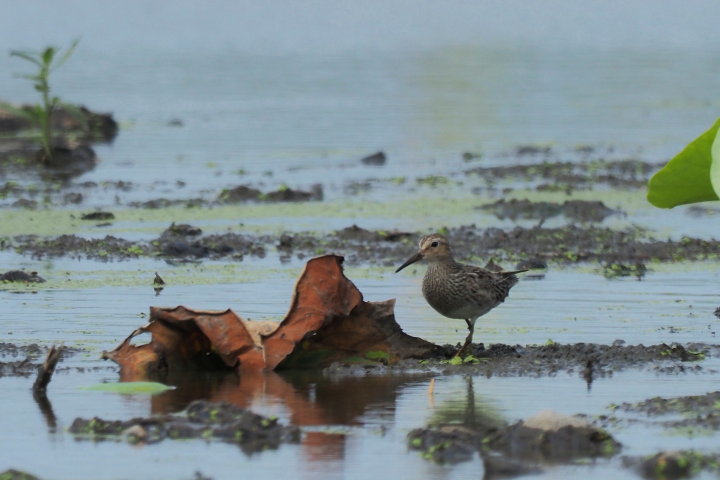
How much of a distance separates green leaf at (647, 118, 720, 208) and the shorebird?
1.71 meters

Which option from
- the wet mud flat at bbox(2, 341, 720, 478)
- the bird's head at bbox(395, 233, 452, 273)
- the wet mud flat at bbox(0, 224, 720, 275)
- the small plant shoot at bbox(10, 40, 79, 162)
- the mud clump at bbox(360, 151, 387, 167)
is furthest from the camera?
Answer: the mud clump at bbox(360, 151, 387, 167)

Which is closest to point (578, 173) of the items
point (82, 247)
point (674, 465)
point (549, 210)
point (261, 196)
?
point (549, 210)

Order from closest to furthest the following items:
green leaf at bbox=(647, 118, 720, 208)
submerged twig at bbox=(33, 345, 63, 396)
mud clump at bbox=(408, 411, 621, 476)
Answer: mud clump at bbox=(408, 411, 621, 476) → green leaf at bbox=(647, 118, 720, 208) → submerged twig at bbox=(33, 345, 63, 396)

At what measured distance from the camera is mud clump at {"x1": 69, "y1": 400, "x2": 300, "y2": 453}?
280 inches

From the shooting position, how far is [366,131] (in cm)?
2444

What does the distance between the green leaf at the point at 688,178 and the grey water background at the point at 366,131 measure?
3.12 ft

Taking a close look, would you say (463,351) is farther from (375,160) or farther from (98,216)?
(375,160)

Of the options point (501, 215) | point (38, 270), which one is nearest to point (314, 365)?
point (38, 270)

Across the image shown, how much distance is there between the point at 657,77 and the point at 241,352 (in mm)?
27649

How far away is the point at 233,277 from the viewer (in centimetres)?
1216

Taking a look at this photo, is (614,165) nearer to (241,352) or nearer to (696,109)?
(696,109)

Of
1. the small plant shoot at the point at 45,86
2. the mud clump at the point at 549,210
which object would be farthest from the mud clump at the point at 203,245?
the small plant shoot at the point at 45,86

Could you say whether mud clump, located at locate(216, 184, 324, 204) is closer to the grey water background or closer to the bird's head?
the grey water background

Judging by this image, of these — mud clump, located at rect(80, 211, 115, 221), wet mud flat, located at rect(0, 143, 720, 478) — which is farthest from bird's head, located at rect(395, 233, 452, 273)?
mud clump, located at rect(80, 211, 115, 221)
